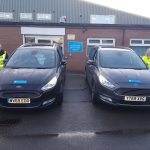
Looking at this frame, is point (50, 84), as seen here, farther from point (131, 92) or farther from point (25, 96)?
point (131, 92)

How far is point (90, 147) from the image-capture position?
169 inches

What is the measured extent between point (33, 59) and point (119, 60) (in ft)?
8.56

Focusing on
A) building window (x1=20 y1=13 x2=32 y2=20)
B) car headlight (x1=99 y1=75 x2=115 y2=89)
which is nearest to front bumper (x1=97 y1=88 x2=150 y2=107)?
car headlight (x1=99 y1=75 x2=115 y2=89)

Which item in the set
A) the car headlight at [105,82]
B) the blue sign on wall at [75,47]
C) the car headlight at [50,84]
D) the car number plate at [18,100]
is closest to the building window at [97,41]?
the blue sign on wall at [75,47]

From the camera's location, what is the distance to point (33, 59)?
7.11 m

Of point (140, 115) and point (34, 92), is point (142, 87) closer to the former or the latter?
point (140, 115)

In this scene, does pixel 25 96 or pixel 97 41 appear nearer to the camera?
pixel 25 96

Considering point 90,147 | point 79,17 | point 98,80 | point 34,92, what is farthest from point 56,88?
point 79,17

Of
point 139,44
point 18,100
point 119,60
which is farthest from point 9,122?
point 139,44

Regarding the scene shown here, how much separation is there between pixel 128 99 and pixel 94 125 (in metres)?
1.13

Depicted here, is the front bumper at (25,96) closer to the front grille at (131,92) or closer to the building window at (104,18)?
the front grille at (131,92)

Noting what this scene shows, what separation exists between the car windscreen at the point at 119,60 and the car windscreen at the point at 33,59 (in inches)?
59.9

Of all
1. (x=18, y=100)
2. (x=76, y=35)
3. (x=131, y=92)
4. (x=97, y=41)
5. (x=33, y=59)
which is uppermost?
(x=76, y=35)

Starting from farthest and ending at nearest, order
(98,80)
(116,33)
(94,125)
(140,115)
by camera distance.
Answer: (116,33) → (98,80) → (140,115) → (94,125)
